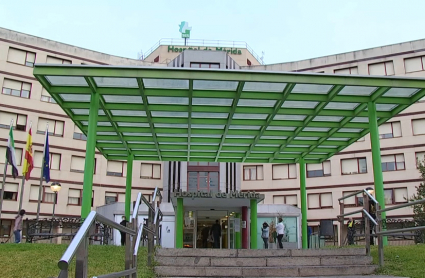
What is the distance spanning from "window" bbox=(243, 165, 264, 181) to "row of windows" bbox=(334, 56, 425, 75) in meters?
13.2

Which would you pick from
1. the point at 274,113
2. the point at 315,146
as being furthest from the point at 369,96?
the point at 315,146

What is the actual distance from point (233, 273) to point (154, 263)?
1.67 meters

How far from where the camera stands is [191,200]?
23.7 meters

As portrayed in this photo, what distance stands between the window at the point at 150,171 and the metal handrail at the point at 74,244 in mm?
45533

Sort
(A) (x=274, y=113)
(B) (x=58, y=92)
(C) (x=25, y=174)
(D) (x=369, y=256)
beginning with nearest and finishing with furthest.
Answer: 1. (D) (x=369, y=256)
2. (B) (x=58, y=92)
3. (A) (x=274, y=113)
4. (C) (x=25, y=174)

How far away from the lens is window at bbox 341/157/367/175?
4622cm

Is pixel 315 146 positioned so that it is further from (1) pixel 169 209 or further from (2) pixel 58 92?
(1) pixel 169 209

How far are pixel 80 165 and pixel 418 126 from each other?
32.3 meters

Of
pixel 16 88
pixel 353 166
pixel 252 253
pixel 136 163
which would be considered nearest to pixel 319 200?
pixel 353 166

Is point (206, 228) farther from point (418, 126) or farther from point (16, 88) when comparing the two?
point (418, 126)

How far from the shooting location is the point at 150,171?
4991 centimetres

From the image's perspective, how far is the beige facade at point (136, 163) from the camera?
42.7 metres

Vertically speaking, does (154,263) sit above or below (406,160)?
below

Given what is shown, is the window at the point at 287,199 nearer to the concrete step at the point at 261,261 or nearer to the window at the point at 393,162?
the window at the point at 393,162
